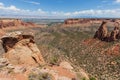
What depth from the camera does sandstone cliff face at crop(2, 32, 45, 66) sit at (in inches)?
1641

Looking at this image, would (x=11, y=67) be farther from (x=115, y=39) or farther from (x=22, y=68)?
(x=115, y=39)

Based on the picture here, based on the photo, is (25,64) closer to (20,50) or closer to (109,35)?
(20,50)

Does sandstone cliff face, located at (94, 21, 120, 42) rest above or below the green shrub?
below

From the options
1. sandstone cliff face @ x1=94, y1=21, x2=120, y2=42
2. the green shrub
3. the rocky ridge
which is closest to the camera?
the green shrub

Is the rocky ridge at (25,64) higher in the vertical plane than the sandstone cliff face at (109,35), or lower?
higher

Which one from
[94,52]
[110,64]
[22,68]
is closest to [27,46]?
[22,68]

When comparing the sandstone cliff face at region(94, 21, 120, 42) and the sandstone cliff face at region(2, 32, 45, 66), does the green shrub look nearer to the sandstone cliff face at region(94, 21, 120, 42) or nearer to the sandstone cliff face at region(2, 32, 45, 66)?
the sandstone cliff face at region(2, 32, 45, 66)

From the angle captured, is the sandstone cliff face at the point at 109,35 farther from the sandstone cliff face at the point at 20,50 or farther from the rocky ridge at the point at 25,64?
the sandstone cliff face at the point at 20,50

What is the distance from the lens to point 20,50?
4284 centimetres

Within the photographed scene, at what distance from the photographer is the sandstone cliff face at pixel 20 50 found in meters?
41.7

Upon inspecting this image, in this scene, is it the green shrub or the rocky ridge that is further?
the rocky ridge

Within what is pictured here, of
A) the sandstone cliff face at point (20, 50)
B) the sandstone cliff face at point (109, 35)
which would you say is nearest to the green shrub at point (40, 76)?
the sandstone cliff face at point (20, 50)

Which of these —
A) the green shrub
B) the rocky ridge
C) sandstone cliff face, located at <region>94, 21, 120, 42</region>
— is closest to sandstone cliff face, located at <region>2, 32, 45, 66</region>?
the rocky ridge

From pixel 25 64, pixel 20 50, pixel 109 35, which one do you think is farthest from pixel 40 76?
pixel 109 35
